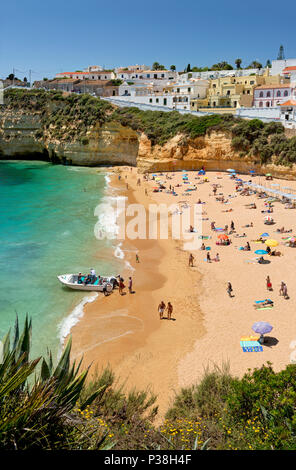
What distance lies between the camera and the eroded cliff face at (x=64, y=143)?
54688mm

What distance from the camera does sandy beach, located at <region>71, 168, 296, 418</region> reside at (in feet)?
39.3

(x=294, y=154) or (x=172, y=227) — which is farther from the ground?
(x=294, y=154)

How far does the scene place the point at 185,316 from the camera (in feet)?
50.6

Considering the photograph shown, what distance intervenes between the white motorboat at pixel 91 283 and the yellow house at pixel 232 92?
1532 inches

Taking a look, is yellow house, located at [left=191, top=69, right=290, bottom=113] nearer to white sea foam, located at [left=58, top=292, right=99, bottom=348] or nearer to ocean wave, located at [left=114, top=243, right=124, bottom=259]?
ocean wave, located at [left=114, top=243, right=124, bottom=259]

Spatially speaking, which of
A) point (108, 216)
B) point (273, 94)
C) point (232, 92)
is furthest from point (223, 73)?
point (108, 216)

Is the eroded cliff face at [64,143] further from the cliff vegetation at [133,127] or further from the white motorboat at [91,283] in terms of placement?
the white motorboat at [91,283]

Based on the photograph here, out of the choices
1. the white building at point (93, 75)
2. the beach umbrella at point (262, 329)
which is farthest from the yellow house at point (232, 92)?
the beach umbrella at point (262, 329)

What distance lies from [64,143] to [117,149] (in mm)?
9922

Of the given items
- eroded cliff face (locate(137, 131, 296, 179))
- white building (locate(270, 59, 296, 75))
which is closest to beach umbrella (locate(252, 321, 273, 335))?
eroded cliff face (locate(137, 131, 296, 179))

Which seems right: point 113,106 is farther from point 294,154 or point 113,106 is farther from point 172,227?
point 172,227

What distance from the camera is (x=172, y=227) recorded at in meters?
28.0

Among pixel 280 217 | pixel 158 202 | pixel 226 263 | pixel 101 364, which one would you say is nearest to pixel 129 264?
pixel 226 263

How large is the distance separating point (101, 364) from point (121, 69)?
9680 centimetres
